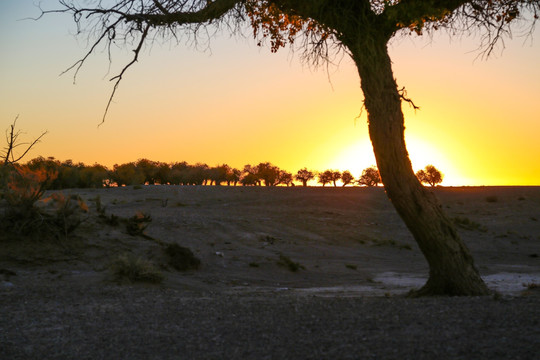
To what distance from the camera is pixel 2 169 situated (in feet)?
49.0

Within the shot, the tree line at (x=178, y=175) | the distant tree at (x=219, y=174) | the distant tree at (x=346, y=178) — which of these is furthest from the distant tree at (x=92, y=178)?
the distant tree at (x=346, y=178)

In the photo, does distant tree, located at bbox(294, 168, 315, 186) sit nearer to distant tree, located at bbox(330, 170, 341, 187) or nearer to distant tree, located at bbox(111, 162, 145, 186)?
distant tree, located at bbox(330, 170, 341, 187)

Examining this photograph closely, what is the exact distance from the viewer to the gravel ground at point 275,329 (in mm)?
5418

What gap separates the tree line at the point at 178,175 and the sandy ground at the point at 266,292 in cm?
918

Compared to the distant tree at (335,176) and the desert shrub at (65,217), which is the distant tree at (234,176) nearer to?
the distant tree at (335,176)

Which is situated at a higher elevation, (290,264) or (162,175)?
(162,175)

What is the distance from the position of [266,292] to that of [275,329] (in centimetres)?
434

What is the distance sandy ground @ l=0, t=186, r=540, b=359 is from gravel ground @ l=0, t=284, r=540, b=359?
2 cm

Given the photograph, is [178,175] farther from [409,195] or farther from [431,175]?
[409,195]

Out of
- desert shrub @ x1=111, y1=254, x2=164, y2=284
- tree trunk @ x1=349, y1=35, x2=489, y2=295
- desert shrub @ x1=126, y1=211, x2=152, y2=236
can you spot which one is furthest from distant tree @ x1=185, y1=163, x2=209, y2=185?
tree trunk @ x1=349, y1=35, x2=489, y2=295

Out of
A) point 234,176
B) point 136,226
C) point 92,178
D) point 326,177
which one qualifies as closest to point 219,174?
point 234,176

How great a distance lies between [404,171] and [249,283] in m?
5.44

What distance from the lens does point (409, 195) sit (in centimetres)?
923

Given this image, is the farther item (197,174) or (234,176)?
(234,176)
